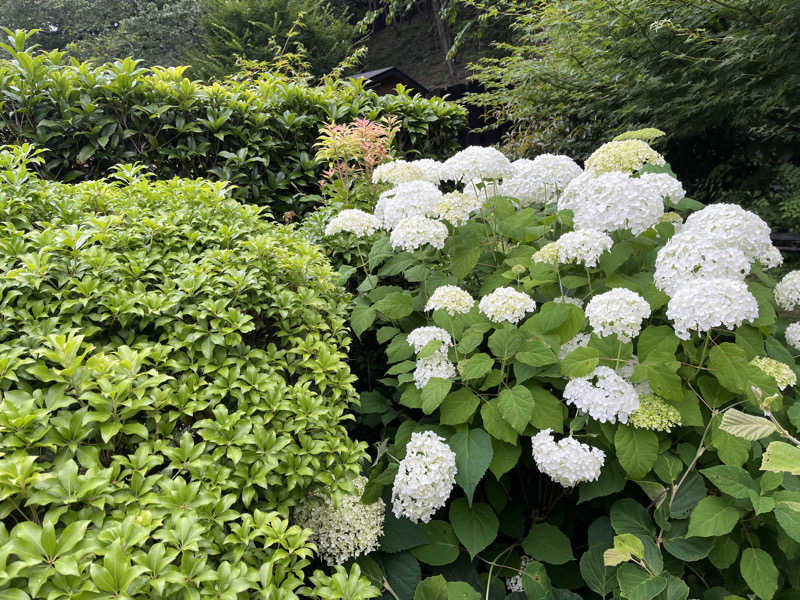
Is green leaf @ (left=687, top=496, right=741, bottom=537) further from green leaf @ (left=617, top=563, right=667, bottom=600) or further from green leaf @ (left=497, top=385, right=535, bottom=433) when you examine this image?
green leaf @ (left=497, top=385, right=535, bottom=433)

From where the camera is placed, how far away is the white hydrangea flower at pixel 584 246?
4.84ft

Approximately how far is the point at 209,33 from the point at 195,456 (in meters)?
22.8

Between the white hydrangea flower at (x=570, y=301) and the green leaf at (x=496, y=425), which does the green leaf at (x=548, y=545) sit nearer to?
the green leaf at (x=496, y=425)

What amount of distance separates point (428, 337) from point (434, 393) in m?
0.22

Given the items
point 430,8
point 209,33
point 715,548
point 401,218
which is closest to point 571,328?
point 715,548

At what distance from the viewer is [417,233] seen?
5.49ft

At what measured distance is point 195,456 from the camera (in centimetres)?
112

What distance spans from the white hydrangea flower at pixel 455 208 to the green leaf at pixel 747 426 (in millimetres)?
1247

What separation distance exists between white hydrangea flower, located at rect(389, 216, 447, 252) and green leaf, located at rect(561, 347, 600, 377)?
65 centimetres

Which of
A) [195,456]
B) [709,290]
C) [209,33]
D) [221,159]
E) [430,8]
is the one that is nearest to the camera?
[195,456]

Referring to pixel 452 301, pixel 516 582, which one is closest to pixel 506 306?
pixel 452 301

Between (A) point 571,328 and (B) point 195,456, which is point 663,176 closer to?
(A) point 571,328

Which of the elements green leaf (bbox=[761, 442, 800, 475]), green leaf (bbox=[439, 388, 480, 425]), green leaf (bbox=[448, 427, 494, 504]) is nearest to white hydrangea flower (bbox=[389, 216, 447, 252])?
green leaf (bbox=[439, 388, 480, 425])

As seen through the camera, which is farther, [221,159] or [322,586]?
[221,159]
